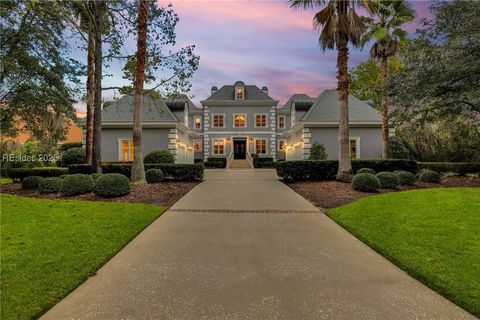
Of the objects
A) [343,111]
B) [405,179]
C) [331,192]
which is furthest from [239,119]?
[331,192]

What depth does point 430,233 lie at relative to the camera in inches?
235

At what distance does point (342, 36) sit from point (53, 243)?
14780mm

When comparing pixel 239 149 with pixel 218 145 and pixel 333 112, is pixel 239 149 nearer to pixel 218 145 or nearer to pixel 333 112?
pixel 218 145

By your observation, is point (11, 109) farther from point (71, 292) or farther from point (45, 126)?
point (71, 292)

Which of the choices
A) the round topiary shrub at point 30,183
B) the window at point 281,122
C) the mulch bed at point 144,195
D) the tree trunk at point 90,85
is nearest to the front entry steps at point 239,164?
the window at point 281,122

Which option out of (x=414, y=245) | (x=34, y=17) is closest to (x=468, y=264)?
(x=414, y=245)

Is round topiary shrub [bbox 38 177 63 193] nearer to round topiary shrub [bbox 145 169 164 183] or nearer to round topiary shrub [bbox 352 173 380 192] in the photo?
round topiary shrub [bbox 145 169 164 183]

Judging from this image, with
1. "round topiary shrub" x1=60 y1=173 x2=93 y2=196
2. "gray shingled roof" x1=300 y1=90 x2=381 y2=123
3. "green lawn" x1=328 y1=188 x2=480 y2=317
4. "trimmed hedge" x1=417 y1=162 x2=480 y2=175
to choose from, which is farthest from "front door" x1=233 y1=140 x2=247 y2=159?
"green lawn" x1=328 y1=188 x2=480 y2=317

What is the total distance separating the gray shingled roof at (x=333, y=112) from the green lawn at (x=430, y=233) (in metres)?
14.7

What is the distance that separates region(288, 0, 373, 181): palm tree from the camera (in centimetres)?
1440

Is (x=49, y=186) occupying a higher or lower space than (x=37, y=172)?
lower

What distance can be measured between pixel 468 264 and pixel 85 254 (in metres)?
6.18

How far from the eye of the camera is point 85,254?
195 inches

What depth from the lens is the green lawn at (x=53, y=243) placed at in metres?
3.57
